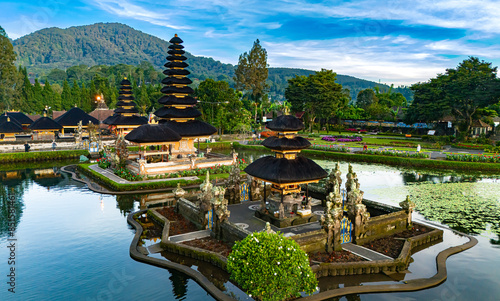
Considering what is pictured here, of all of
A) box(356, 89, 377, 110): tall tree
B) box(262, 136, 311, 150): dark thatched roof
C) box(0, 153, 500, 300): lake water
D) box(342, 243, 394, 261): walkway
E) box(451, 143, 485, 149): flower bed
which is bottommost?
box(0, 153, 500, 300): lake water

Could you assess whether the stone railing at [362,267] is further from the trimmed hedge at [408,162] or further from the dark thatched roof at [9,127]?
the dark thatched roof at [9,127]

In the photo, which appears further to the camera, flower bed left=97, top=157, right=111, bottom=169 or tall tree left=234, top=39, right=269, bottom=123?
tall tree left=234, top=39, right=269, bottom=123

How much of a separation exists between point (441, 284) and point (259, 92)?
237ft

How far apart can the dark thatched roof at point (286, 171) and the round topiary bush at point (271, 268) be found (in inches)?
241

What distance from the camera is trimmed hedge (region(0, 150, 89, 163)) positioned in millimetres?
39241

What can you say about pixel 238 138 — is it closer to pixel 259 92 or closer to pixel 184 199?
A: pixel 259 92

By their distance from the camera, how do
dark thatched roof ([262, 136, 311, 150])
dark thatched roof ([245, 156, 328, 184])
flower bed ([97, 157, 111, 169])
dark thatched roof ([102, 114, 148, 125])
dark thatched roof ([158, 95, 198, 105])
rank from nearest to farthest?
dark thatched roof ([245, 156, 328, 184]), dark thatched roof ([262, 136, 311, 150]), flower bed ([97, 157, 111, 169]), dark thatched roof ([158, 95, 198, 105]), dark thatched roof ([102, 114, 148, 125])

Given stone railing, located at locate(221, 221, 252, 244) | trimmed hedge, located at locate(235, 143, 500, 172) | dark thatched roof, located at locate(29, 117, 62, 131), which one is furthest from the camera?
dark thatched roof, located at locate(29, 117, 62, 131)

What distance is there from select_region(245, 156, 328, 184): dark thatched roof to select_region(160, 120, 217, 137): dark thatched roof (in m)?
16.7

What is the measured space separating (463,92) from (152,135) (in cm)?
4802

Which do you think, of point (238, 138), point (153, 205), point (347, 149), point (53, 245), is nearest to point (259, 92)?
point (238, 138)

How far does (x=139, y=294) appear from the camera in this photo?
11.7 m

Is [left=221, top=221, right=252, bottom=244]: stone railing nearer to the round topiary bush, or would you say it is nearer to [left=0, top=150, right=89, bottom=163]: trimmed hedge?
the round topiary bush

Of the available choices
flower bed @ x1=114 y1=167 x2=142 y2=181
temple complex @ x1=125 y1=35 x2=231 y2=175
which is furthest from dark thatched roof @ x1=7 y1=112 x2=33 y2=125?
flower bed @ x1=114 y1=167 x2=142 y2=181
